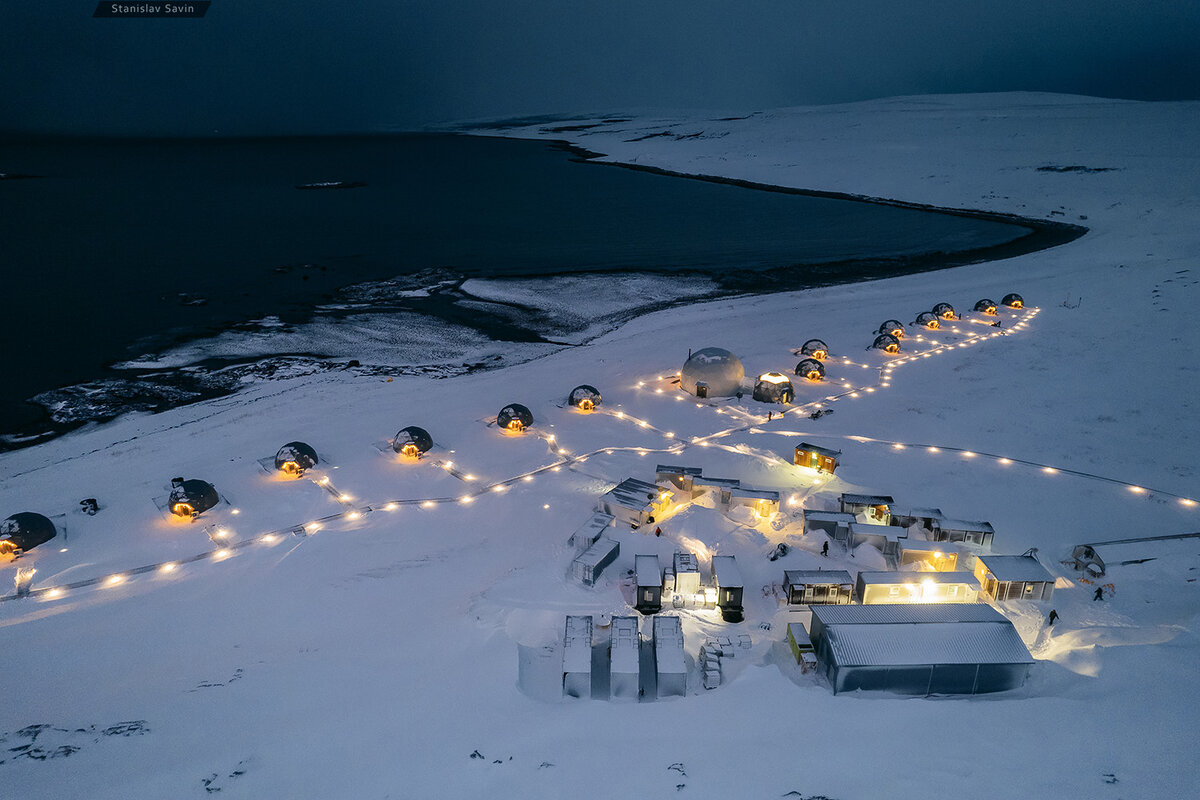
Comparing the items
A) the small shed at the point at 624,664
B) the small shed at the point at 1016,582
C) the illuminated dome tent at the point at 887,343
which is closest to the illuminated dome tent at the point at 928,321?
the illuminated dome tent at the point at 887,343

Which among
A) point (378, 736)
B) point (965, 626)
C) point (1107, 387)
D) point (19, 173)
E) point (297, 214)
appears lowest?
point (378, 736)

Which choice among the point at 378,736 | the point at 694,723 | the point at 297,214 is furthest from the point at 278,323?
the point at 297,214

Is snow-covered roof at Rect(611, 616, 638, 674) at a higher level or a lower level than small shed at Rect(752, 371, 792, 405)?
lower

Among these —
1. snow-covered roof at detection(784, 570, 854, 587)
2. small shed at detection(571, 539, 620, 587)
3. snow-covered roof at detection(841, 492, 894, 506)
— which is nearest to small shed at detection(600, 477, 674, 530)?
small shed at detection(571, 539, 620, 587)

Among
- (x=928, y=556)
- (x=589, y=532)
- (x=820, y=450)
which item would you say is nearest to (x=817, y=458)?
(x=820, y=450)

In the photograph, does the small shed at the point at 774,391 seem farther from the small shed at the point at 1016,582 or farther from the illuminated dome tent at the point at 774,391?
the small shed at the point at 1016,582

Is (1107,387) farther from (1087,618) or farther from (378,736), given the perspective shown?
(378,736)

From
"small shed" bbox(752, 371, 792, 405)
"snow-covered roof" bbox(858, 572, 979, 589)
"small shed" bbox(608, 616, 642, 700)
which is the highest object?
"small shed" bbox(752, 371, 792, 405)

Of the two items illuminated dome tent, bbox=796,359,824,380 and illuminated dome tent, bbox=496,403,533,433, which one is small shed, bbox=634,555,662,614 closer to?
illuminated dome tent, bbox=496,403,533,433
